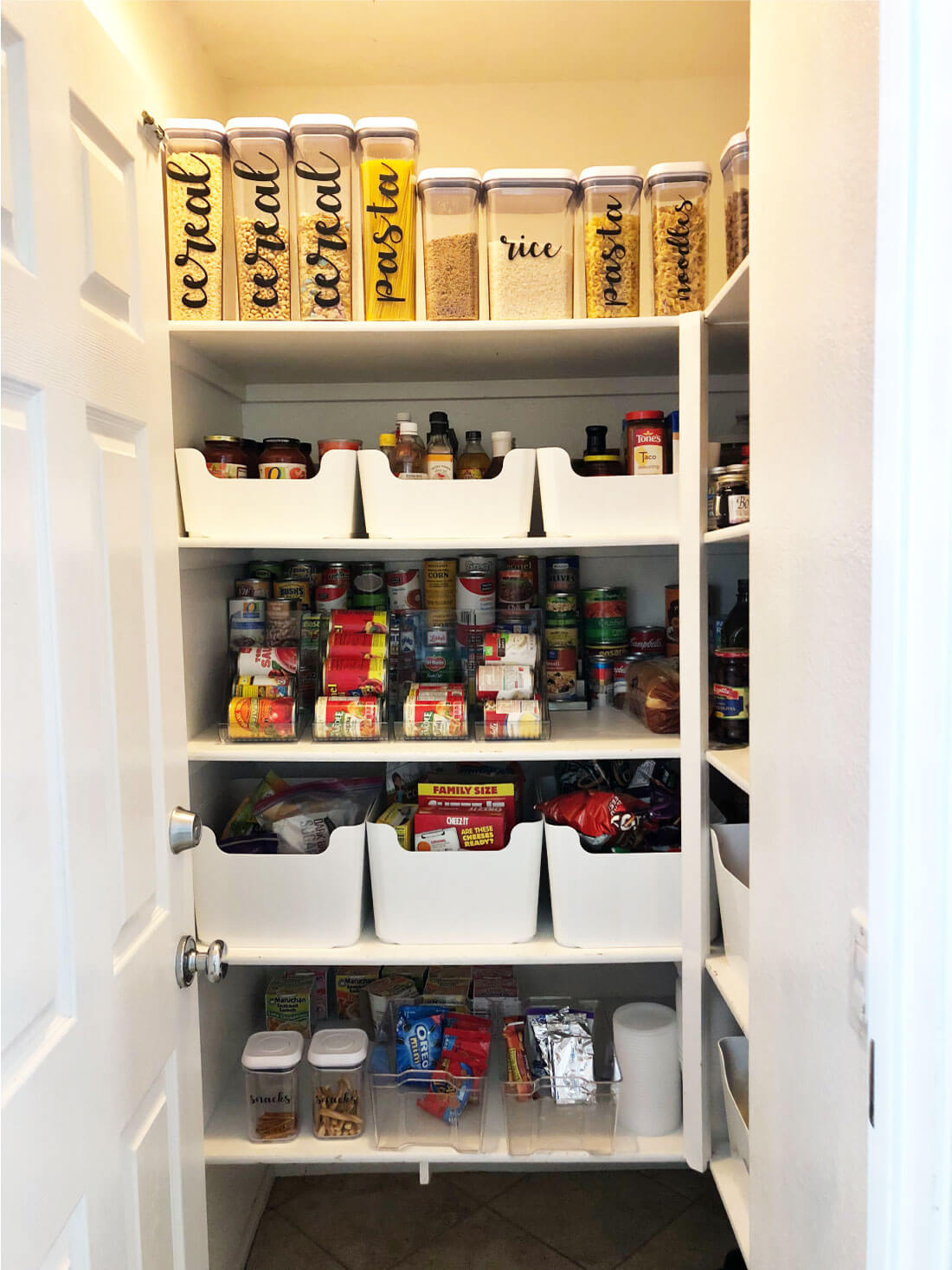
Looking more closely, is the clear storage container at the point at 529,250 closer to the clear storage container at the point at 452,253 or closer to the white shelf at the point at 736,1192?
the clear storage container at the point at 452,253

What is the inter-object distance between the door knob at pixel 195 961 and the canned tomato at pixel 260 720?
1.84 feet

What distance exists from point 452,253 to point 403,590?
2.25 ft

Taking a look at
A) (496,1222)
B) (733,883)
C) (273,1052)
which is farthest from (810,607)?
(496,1222)

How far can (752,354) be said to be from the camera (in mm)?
1352

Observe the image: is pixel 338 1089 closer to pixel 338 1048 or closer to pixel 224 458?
pixel 338 1048

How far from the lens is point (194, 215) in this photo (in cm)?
175

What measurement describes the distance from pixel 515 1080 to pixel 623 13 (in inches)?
83.9

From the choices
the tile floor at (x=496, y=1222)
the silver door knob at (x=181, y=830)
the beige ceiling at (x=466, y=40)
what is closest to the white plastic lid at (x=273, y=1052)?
the tile floor at (x=496, y=1222)

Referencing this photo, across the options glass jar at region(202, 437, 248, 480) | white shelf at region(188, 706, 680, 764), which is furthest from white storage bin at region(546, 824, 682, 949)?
glass jar at region(202, 437, 248, 480)

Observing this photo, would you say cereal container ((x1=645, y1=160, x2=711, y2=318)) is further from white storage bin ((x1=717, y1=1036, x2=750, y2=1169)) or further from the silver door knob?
white storage bin ((x1=717, y1=1036, x2=750, y2=1169))

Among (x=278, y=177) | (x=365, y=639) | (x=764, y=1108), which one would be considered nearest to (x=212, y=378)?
(x=278, y=177)

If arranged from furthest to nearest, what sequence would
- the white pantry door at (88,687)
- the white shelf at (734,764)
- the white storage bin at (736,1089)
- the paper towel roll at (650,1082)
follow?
the paper towel roll at (650,1082) < the white storage bin at (736,1089) < the white shelf at (734,764) < the white pantry door at (88,687)

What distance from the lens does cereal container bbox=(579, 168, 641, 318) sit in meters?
1.78

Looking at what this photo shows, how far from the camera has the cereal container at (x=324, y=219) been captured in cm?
176
